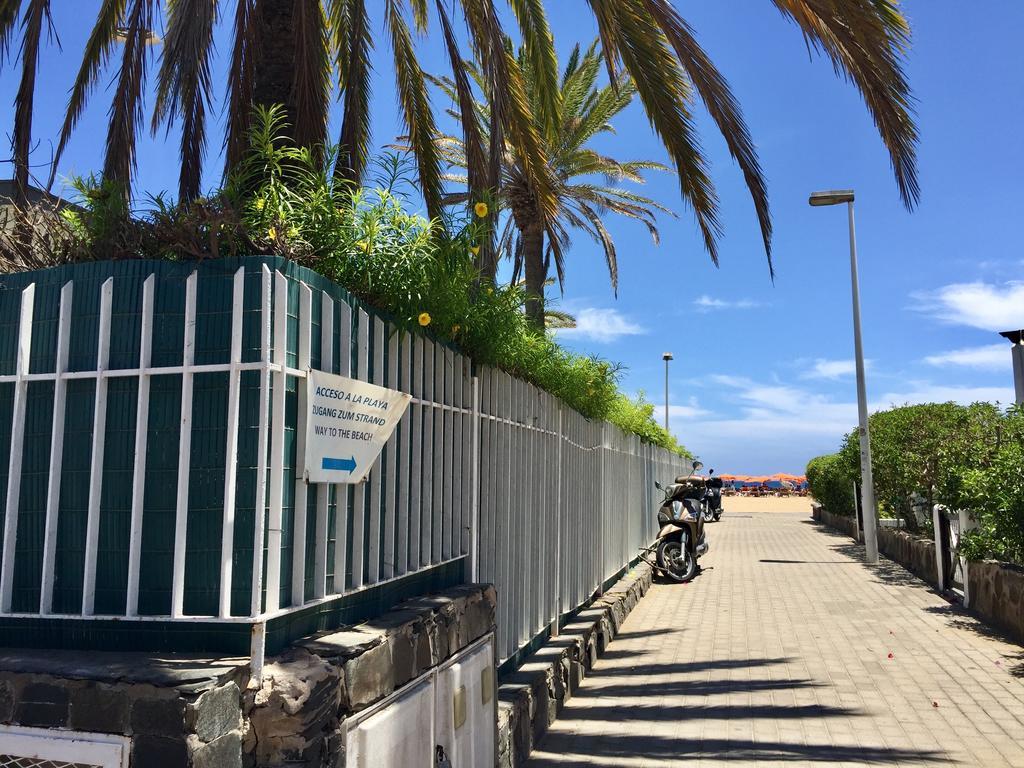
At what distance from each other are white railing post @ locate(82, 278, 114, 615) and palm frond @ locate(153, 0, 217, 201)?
2196mm

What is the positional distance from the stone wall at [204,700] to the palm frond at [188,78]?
3.22 m

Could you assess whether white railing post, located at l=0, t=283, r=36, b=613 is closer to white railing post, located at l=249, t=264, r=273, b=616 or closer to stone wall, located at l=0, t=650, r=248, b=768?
stone wall, located at l=0, t=650, r=248, b=768

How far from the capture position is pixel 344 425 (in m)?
3.36

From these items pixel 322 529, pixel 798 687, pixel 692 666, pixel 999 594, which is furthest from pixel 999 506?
pixel 322 529

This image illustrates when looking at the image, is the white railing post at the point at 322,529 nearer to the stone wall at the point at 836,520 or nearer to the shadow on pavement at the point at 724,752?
the shadow on pavement at the point at 724,752

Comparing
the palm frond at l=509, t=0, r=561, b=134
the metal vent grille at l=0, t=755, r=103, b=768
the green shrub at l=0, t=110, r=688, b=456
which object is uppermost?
the palm frond at l=509, t=0, r=561, b=134

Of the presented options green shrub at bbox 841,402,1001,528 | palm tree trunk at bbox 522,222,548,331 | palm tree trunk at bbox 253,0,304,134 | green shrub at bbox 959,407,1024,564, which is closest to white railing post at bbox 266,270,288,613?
palm tree trunk at bbox 253,0,304,134

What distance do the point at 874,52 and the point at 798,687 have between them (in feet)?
16.4

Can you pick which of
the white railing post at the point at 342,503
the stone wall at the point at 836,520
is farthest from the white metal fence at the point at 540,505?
the stone wall at the point at 836,520

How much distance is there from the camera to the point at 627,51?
6.04m

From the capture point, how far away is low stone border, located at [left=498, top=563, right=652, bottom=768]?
511 centimetres

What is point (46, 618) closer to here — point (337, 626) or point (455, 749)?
point (337, 626)

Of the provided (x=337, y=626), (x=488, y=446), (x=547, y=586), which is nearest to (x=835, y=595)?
(x=547, y=586)

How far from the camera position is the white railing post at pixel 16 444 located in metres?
3.10
